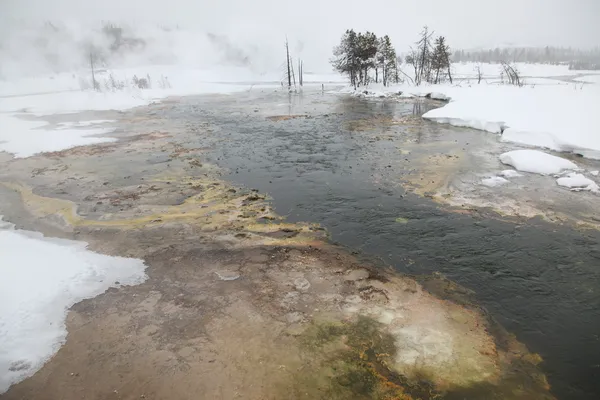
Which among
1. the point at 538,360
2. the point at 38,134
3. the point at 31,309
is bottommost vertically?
the point at 538,360

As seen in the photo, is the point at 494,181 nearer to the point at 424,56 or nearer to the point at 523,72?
the point at 424,56

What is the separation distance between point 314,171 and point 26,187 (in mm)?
9757

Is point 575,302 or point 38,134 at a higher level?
point 38,134

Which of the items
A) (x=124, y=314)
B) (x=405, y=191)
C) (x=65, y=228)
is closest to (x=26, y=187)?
(x=65, y=228)

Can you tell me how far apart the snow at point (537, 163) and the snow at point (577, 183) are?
0.83m

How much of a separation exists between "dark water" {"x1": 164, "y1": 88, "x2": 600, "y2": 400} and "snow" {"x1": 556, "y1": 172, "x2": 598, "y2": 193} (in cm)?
320

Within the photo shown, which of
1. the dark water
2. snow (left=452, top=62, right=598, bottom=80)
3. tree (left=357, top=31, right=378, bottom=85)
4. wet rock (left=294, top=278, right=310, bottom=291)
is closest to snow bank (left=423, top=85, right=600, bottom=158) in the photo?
the dark water

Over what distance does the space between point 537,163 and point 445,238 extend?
684cm

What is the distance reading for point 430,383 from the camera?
455cm

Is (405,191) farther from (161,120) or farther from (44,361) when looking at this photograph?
(161,120)

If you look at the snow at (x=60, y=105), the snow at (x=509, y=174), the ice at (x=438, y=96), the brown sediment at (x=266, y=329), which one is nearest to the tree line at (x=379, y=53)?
the ice at (x=438, y=96)

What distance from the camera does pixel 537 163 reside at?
12.5 metres

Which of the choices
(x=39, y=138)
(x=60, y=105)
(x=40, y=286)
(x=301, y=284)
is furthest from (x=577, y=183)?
(x=60, y=105)

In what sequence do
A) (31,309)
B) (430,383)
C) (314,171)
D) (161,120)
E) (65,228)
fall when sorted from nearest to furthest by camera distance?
(430,383)
(31,309)
(65,228)
(314,171)
(161,120)
